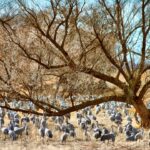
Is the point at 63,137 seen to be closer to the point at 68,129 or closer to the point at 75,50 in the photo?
the point at 68,129

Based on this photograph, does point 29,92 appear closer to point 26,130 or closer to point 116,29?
point 116,29

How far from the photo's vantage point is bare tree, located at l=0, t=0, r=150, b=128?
1248 centimetres

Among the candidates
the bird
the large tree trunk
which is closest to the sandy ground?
the bird

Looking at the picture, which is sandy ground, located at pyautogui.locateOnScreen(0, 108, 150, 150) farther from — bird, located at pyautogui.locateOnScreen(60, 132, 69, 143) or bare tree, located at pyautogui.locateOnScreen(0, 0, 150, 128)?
bare tree, located at pyautogui.locateOnScreen(0, 0, 150, 128)

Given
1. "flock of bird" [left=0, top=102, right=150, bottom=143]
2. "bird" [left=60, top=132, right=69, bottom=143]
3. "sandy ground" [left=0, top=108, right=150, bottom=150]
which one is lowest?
"sandy ground" [left=0, top=108, right=150, bottom=150]

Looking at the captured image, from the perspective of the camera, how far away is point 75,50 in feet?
43.7

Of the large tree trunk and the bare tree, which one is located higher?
the bare tree

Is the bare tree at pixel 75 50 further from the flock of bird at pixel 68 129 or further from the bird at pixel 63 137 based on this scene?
the bird at pixel 63 137

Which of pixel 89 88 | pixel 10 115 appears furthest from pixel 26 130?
pixel 89 88

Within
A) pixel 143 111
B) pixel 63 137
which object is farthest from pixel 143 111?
pixel 63 137

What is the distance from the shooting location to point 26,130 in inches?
798

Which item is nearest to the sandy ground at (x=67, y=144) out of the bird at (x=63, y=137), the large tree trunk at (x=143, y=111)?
the bird at (x=63, y=137)

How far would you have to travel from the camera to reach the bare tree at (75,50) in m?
12.5

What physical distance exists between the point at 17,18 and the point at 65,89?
2.19m
